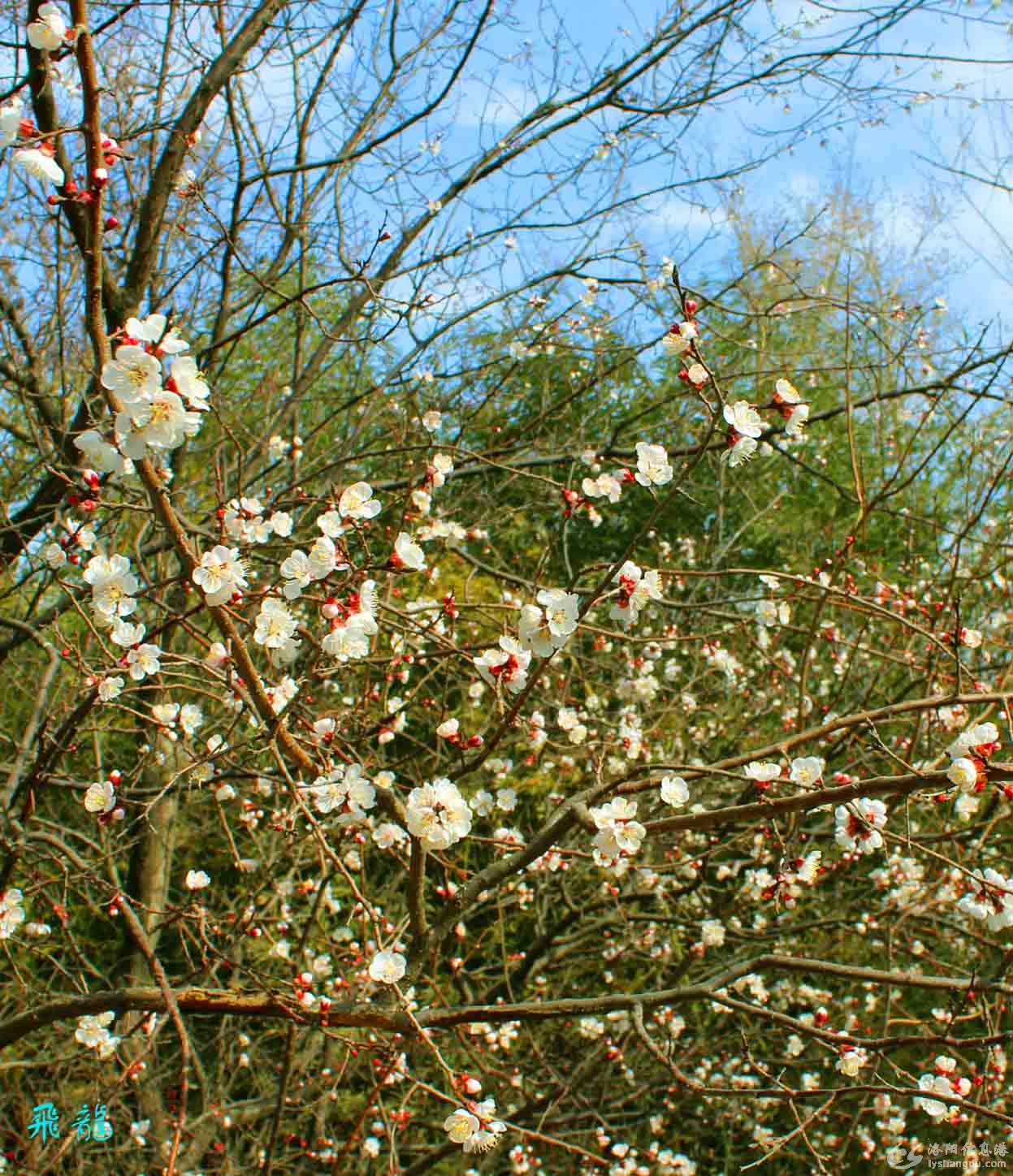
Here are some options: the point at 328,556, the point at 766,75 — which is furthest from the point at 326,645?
the point at 766,75

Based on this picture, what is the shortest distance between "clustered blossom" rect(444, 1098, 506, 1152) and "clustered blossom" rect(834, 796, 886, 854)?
0.81 meters

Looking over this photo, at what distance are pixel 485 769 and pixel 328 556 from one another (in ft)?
10.4

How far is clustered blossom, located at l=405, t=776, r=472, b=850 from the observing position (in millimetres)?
1758

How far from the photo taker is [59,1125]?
11.8 ft

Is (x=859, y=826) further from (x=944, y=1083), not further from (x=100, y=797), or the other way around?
(x=100, y=797)

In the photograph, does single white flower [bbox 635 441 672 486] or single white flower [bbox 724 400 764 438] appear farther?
single white flower [bbox 635 441 672 486]

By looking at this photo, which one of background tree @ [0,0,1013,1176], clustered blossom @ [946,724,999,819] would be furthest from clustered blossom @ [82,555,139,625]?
clustered blossom @ [946,724,999,819]

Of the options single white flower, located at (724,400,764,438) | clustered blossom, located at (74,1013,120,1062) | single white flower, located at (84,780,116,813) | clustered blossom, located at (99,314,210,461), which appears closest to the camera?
clustered blossom, located at (99,314,210,461)

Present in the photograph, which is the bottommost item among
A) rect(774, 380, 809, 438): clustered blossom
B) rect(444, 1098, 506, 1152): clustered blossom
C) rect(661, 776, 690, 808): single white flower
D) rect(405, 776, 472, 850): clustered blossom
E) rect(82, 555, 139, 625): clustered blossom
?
rect(444, 1098, 506, 1152): clustered blossom

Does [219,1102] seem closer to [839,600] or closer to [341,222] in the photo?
[839,600]

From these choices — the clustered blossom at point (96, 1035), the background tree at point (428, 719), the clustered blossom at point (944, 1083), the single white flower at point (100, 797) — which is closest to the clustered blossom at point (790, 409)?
the background tree at point (428, 719)

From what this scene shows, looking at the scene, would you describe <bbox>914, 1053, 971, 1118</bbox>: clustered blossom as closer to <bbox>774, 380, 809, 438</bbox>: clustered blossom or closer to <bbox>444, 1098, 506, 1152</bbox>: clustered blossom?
<bbox>444, 1098, 506, 1152</bbox>: clustered blossom

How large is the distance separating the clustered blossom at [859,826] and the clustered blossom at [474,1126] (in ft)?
2.67

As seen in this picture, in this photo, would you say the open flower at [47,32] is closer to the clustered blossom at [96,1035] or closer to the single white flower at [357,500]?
the single white flower at [357,500]
